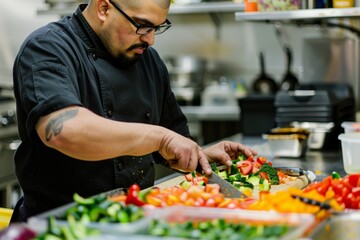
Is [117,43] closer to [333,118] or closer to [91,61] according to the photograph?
[91,61]

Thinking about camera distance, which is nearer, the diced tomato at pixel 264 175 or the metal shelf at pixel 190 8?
the diced tomato at pixel 264 175

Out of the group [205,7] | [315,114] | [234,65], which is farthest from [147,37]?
[234,65]

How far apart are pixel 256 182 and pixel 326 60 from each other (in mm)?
3187

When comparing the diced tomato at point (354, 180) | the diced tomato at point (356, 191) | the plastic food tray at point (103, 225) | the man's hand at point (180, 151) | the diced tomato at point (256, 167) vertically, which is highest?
the plastic food tray at point (103, 225)

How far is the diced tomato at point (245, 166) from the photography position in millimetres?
2886

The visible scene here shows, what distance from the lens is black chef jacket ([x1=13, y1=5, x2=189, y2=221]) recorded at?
8.04 ft

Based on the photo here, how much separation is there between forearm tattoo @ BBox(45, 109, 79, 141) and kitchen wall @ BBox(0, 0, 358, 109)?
4366 mm

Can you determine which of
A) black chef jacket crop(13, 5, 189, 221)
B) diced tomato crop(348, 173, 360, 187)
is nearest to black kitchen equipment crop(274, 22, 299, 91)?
black chef jacket crop(13, 5, 189, 221)

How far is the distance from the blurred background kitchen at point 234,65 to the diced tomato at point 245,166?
59.6 inches

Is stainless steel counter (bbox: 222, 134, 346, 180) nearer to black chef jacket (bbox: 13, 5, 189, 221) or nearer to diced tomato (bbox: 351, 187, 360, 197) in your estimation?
diced tomato (bbox: 351, 187, 360, 197)

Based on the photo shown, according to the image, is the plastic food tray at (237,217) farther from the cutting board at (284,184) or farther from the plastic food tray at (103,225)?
the cutting board at (284,184)

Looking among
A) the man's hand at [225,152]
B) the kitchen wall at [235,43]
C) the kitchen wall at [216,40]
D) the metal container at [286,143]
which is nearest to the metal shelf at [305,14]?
the metal container at [286,143]

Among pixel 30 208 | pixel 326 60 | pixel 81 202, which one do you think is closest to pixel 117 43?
pixel 30 208

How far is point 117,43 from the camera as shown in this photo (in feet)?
9.32
